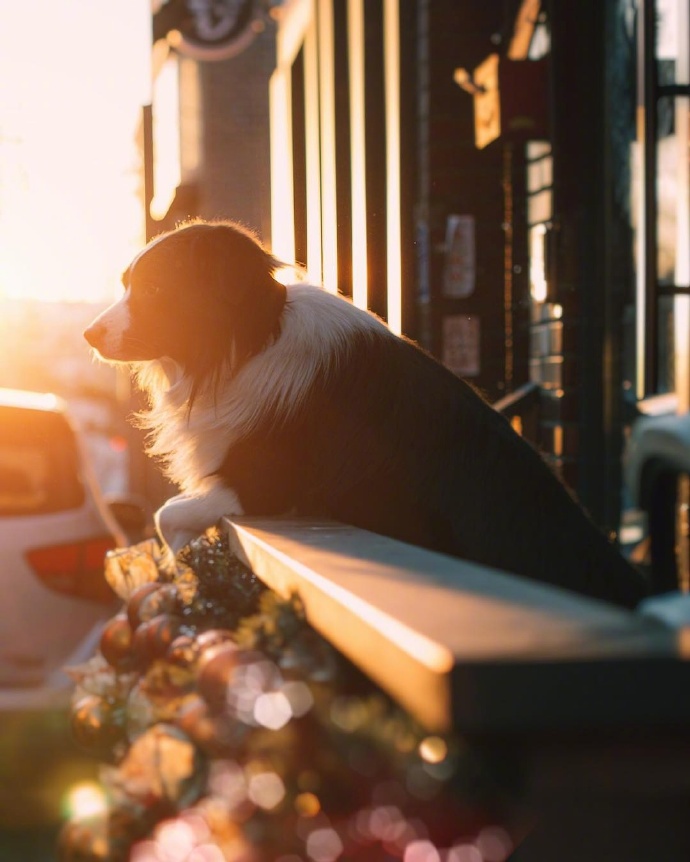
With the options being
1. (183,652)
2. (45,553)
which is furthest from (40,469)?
(183,652)

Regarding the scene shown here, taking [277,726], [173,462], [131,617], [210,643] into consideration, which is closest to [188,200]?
[173,462]

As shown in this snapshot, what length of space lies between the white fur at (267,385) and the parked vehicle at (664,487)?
73 cm

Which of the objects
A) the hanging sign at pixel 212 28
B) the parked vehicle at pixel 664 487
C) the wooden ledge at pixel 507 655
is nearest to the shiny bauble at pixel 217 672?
the wooden ledge at pixel 507 655

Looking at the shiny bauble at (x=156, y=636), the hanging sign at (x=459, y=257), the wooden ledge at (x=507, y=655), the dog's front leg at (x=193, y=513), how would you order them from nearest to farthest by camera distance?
the wooden ledge at (x=507, y=655)
the shiny bauble at (x=156, y=636)
the dog's front leg at (x=193, y=513)
the hanging sign at (x=459, y=257)

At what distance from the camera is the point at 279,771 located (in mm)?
1231

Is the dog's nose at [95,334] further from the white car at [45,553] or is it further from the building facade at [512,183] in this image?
the white car at [45,553]

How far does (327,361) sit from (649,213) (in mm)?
2148

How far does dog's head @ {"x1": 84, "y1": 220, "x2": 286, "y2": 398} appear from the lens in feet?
9.88

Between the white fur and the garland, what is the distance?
4.03 ft

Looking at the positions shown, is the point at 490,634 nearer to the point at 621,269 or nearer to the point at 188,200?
the point at 188,200

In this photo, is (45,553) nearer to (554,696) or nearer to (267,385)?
(267,385)

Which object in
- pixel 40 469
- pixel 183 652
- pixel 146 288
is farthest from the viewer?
pixel 40 469

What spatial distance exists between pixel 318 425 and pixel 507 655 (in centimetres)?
186

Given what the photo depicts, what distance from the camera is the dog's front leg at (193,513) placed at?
111 inches
